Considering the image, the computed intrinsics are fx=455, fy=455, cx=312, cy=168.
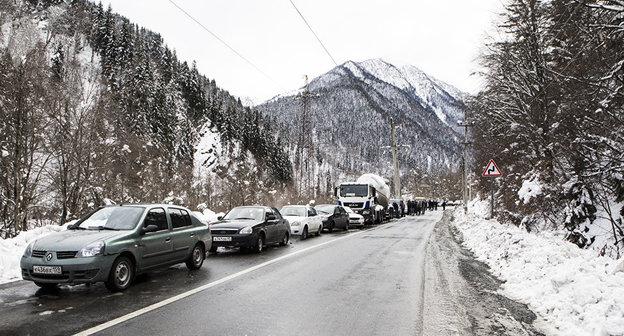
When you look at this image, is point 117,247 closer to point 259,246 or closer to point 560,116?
point 259,246

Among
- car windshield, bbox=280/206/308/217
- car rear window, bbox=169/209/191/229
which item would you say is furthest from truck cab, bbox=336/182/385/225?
car rear window, bbox=169/209/191/229

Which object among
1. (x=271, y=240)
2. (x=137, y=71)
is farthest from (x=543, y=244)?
(x=137, y=71)

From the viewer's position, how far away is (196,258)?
10.4 meters

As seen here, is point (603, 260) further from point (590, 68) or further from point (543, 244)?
point (590, 68)

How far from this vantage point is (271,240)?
49.6ft

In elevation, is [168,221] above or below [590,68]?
below

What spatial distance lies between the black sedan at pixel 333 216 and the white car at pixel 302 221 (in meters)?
2.26

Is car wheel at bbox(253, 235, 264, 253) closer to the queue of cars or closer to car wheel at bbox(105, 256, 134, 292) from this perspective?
the queue of cars

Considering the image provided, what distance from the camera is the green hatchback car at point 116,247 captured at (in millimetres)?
7172

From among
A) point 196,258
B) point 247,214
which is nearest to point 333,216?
point 247,214

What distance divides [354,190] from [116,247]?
26.0 metres

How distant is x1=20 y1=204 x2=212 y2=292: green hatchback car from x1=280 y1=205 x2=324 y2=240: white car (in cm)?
908

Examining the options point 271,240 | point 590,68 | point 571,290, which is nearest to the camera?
point 571,290

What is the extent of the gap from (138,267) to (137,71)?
232 feet
